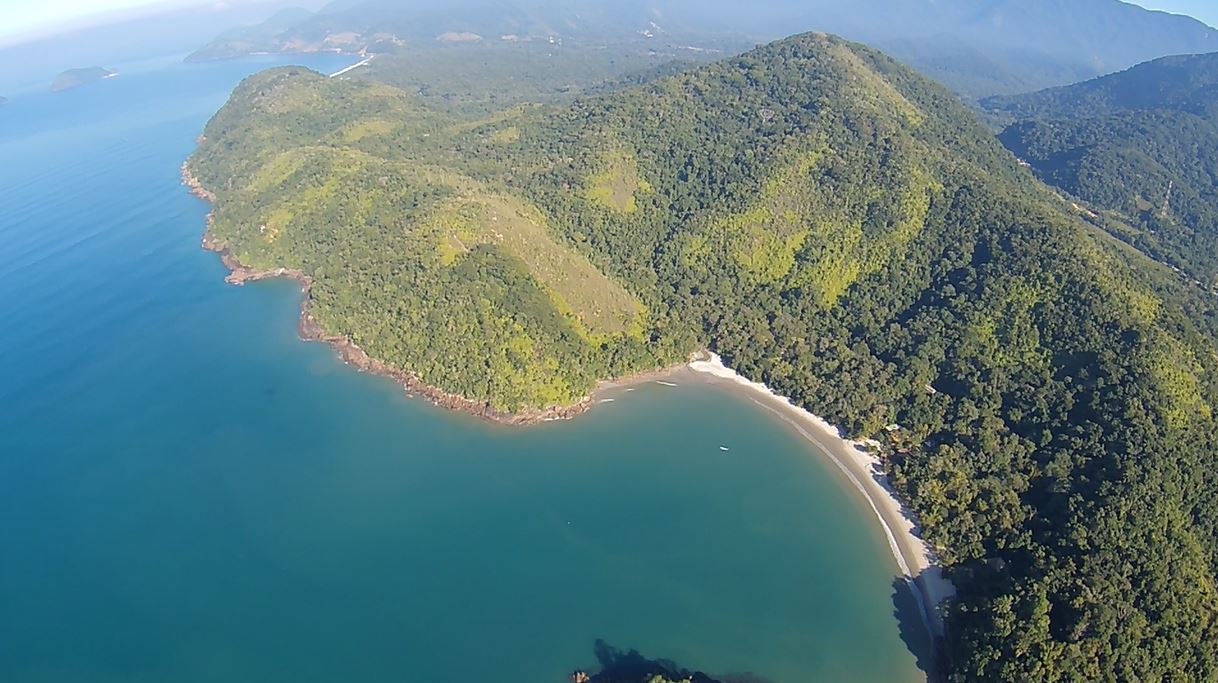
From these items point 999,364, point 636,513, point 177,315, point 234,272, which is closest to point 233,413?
point 177,315

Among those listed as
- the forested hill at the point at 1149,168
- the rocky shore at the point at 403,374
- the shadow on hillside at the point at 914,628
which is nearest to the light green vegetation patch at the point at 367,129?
the rocky shore at the point at 403,374

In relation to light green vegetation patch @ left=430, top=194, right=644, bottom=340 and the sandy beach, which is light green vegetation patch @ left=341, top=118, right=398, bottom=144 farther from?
the sandy beach

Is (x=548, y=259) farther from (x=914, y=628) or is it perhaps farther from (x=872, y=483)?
(x=914, y=628)

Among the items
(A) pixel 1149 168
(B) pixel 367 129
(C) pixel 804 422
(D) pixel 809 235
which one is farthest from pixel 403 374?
(A) pixel 1149 168

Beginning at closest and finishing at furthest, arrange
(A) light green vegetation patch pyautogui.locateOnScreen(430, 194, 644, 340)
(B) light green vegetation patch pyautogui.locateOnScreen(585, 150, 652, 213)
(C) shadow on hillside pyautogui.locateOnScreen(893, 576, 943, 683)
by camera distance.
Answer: (C) shadow on hillside pyautogui.locateOnScreen(893, 576, 943, 683)
(A) light green vegetation patch pyautogui.locateOnScreen(430, 194, 644, 340)
(B) light green vegetation patch pyautogui.locateOnScreen(585, 150, 652, 213)

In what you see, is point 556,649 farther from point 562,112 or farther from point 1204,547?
point 562,112

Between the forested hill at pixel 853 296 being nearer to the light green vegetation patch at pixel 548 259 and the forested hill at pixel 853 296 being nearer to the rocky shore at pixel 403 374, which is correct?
the light green vegetation patch at pixel 548 259

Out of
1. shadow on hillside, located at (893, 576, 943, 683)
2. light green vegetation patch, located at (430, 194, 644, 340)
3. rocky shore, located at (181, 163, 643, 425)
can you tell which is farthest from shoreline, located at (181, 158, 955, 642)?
light green vegetation patch, located at (430, 194, 644, 340)
